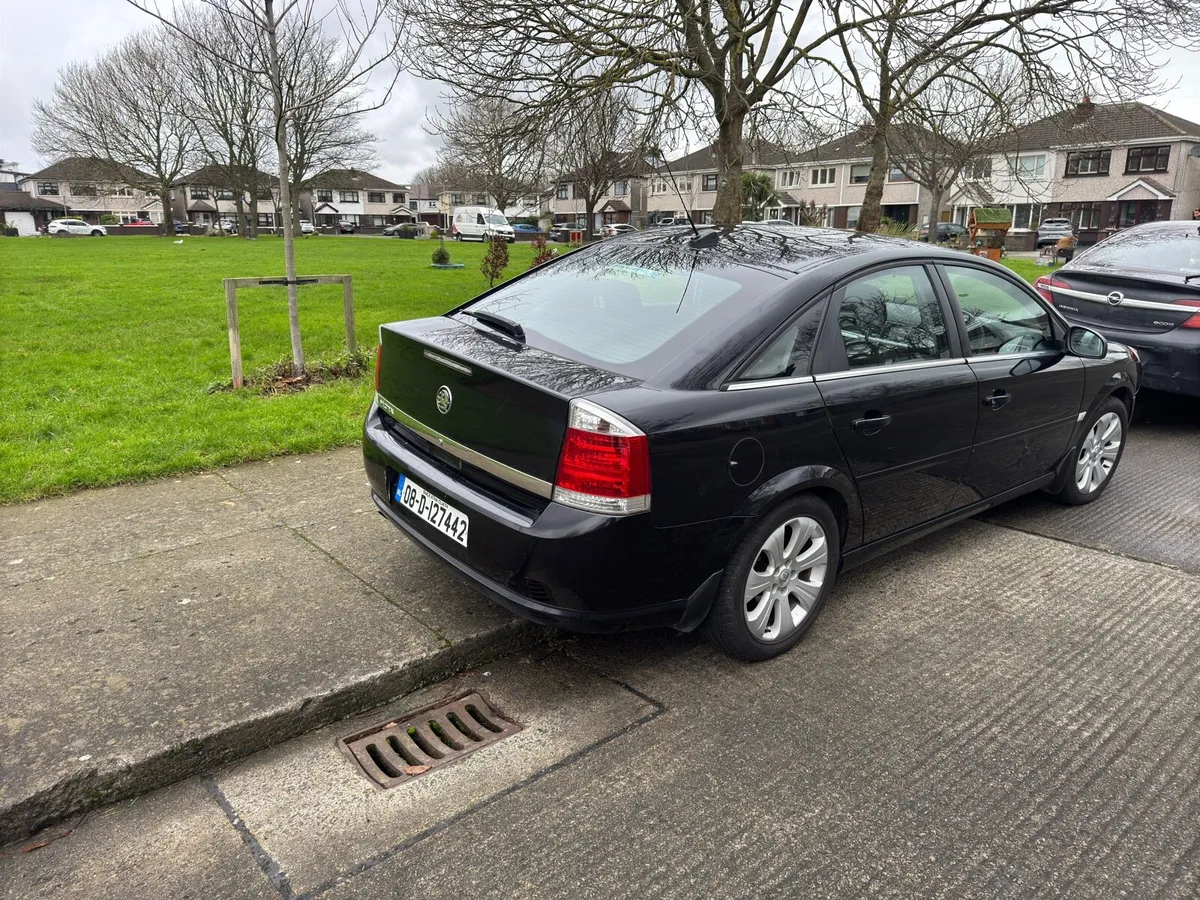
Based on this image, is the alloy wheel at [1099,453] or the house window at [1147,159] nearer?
the alloy wheel at [1099,453]

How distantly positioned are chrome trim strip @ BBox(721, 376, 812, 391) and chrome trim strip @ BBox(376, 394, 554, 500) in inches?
29.0

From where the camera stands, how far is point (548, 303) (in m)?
3.58

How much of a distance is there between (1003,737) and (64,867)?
9.39 ft

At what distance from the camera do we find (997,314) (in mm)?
4270

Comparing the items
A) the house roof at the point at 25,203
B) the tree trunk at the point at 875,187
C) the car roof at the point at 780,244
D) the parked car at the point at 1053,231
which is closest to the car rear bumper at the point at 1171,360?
the car roof at the point at 780,244

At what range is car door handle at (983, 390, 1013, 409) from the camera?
3.94 meters

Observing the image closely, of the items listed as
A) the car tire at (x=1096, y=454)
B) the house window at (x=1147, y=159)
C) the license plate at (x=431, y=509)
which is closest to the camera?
the license plate at (x=431, y=509)

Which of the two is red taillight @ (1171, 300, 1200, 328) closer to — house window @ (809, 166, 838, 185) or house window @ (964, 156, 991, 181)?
house window @ (964, 156, 991, 181)

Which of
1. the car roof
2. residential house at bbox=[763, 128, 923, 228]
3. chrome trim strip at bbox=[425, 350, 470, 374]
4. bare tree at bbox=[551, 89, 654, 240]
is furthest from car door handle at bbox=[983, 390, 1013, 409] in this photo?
residential house at bbox=[763, 128, 923, 228]

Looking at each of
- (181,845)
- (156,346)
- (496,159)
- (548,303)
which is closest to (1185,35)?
(496,159)

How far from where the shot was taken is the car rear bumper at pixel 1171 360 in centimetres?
648

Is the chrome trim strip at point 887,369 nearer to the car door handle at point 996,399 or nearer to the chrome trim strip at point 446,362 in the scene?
the car door handle at point 996,399

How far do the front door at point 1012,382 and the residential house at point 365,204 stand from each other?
92658mm

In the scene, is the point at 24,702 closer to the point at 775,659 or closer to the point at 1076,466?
the point at 775,659
